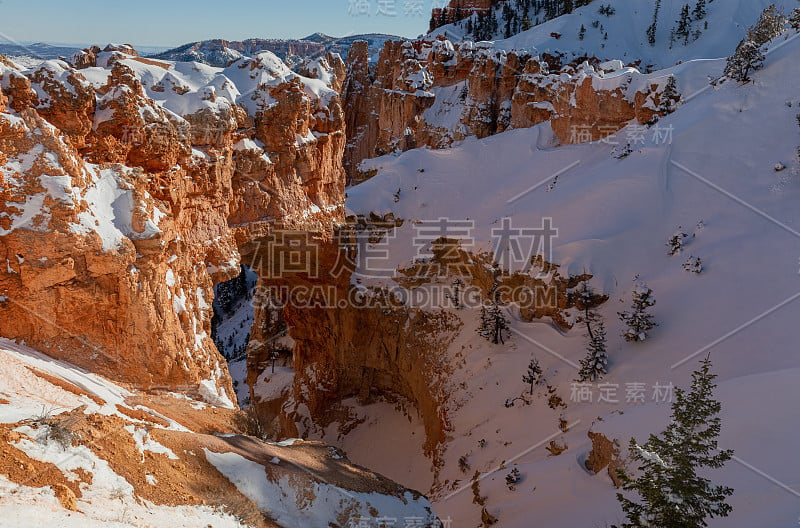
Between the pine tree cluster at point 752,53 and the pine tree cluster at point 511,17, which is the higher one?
the pine tree cluster at point 511,17

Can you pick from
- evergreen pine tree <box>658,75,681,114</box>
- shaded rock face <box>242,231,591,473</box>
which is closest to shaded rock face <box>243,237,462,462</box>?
shaded rock face <box>242,231,591,473</box>

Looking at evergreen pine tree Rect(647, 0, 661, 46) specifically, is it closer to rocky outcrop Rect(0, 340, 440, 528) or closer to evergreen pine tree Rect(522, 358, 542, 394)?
evergreen pine tree Rect(522, 358, 542, 394)

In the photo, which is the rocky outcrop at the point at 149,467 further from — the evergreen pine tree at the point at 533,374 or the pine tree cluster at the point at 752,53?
the pine tree cluster at the point at 752,53

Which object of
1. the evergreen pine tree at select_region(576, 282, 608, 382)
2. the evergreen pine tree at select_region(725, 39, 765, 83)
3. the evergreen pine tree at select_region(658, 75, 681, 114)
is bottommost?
the evergreen pine tree at select_region(576, 282, 608, 382)

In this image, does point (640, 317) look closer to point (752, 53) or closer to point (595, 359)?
point (595, 359)

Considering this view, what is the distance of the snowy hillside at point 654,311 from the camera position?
12.9 meters

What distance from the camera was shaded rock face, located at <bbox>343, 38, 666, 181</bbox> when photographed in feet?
102

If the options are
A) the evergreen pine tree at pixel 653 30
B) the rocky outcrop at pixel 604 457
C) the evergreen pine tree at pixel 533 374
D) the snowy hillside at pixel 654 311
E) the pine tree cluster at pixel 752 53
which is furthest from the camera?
the evergreen pine tree at pixel 653 30

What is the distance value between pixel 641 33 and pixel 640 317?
2452 inches

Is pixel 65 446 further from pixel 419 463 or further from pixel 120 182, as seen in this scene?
pixel 419 463

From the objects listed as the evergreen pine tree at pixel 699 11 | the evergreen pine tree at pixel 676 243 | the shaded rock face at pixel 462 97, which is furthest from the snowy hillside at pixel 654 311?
the evergreen pine tree at pixel 699 11

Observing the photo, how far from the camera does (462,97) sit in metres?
51.3

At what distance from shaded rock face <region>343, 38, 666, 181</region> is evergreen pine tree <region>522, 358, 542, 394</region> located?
59.3ft

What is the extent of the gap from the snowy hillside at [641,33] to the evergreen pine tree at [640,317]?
1839 inches
